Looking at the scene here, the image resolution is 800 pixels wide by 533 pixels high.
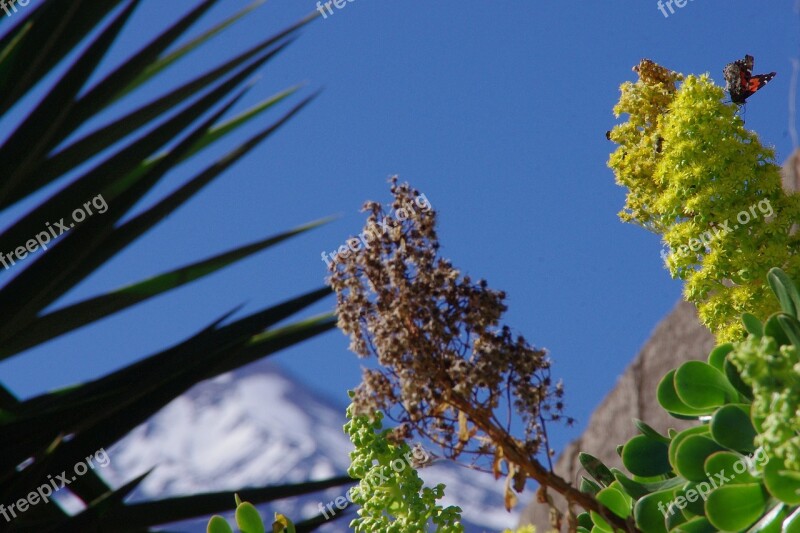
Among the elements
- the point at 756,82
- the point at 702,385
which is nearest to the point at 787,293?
the point at 702,385

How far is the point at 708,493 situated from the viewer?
0.62 meters

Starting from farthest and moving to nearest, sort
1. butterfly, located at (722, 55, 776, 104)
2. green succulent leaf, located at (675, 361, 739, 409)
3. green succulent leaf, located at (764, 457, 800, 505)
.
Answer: butterfly, located at (722, 55, 776, 104) < green succulent leaf, located at (675, 361, 739, 409) < green succulent leaf, located at (764, 457, 800, 505)

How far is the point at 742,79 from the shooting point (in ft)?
2.98

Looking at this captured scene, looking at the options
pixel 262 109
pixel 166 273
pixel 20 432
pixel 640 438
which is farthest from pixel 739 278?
pixel 262 109

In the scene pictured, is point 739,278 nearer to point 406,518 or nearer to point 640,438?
point 640,438

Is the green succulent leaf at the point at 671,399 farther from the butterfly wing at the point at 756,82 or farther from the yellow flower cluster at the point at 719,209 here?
the butterfly wing at the point at 756,82

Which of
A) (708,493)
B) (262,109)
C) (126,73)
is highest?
(262,109)

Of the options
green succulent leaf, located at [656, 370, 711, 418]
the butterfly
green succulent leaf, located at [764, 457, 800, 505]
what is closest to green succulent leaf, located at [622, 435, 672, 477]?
green succulent leaf, located at [656, 370, 711, 418]

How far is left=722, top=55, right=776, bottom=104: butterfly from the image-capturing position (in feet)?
2.95

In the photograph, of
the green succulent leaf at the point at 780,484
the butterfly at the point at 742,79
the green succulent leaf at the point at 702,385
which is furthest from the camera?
the butterfly at the point at 742,79

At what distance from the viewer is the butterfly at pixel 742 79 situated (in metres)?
0.90

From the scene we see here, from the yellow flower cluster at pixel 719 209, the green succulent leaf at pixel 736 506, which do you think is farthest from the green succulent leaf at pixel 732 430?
the yellow flower cluster at pixel 719 209

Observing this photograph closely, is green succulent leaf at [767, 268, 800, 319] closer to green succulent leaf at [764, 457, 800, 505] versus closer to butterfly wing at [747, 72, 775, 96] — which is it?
green succulent leaf at [764, 457, 800, 505]

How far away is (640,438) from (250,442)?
2051 inches
